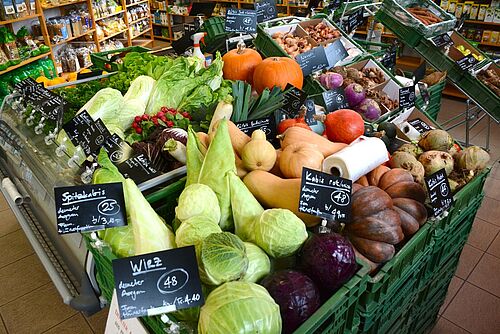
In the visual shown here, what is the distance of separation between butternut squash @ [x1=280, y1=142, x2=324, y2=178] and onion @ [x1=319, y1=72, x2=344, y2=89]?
114cm

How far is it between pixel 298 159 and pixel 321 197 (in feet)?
0.83

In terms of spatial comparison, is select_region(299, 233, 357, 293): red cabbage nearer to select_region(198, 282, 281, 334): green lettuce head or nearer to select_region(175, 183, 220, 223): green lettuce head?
select_region(198, 282, 281, 334): green lettuce head

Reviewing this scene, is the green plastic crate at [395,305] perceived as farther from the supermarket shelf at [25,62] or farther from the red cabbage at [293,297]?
the supermarket shelf at [25,62]

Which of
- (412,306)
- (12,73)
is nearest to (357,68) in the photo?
(412,306)

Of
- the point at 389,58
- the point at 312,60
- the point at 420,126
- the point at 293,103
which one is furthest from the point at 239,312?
the point at 389,58

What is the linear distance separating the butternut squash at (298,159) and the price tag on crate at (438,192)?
1.16ft

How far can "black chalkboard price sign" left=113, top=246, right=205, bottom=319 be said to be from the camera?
84 cm

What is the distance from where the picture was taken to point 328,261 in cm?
97

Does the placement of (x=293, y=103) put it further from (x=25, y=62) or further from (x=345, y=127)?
(x=25, y=62)

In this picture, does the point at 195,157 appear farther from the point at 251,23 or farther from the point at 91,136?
the point at 251,23

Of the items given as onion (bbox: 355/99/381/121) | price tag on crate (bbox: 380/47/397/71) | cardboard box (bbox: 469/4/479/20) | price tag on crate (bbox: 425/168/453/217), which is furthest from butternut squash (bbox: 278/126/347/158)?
cardboard box (bbox: 469/4/479/20)

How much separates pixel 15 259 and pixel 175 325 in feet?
7.81

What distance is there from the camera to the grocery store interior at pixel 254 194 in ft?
3.10

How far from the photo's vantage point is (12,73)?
4520mm
